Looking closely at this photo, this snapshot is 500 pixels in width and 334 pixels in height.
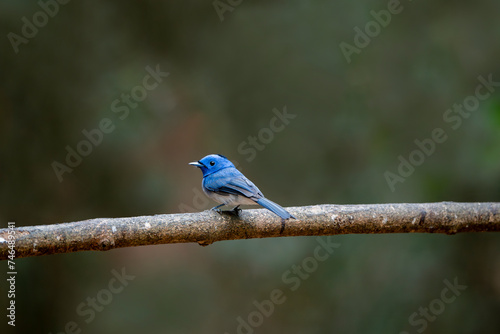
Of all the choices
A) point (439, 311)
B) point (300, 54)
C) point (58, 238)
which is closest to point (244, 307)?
point (439, 311)

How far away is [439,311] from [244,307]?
2.37 meters

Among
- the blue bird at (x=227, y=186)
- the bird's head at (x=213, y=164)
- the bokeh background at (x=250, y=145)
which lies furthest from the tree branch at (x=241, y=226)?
the bokeh background at (x=250, y=145)

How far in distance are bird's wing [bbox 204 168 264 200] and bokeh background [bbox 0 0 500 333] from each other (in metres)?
2.94

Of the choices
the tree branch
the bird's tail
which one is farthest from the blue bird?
the tree branch

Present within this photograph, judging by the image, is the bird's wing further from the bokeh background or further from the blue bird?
the bokeh background

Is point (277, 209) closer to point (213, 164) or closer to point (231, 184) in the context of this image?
point (231, 184)

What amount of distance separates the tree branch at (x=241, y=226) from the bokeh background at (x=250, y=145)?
2127mm

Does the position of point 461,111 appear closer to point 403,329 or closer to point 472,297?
point 472,297

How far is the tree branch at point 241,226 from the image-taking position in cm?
275

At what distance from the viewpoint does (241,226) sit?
3092mm

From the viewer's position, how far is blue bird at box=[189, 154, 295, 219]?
3.10 m

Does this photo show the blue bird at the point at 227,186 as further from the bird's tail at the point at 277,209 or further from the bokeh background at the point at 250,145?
the bokeh background at the point at 250,145

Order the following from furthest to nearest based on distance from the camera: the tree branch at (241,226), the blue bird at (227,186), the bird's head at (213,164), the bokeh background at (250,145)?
the bokeh background at (250,145), the bird's head at (213,164), the blue bird at (227,186), the tree branch at (241,226)

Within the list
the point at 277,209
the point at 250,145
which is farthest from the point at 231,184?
the point at 250,145
